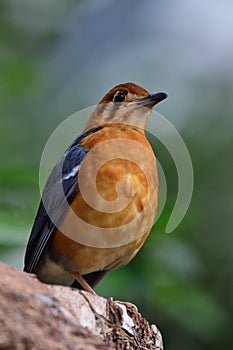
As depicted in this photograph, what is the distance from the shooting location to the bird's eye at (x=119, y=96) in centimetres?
637

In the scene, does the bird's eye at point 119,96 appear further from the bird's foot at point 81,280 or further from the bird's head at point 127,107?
the bird's foot at point 81,280

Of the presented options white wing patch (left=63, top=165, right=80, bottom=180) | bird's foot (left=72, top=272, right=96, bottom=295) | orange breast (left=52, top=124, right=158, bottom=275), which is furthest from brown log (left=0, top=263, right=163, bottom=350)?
white wing patch (left=63, top=165, right=80, bottom=180)

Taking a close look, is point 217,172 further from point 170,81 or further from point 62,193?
point 62,193

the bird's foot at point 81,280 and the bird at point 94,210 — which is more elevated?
the bird at point 94,210

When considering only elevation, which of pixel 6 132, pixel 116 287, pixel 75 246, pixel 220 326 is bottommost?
pixel 220 326

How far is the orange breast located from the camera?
554 centimetres

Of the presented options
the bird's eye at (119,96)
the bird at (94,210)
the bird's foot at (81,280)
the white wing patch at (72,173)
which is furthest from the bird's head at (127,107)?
the bird's foot at (81,280)

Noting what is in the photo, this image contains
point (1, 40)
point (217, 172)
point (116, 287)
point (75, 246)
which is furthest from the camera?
point (217, 172)

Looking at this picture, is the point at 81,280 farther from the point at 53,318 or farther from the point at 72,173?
the point at 53,318

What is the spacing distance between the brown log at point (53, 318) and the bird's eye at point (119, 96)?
2185 mm

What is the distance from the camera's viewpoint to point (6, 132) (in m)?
8.05

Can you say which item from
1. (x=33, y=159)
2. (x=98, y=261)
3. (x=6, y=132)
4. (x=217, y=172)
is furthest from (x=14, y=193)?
(x=217, y=172)

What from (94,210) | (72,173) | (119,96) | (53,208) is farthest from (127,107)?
(94,210)

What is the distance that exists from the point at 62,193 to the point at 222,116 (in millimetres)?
4127
